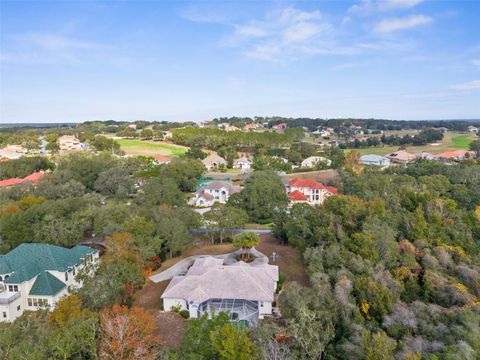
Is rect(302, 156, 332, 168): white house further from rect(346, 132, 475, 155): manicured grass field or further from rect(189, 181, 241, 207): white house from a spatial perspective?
rect(189, 181, 241, 207): white house

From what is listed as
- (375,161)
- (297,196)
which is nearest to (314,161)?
(375,161)

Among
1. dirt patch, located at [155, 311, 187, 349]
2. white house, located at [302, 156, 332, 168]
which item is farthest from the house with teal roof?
white house, located at [302, 156, 332, 168]

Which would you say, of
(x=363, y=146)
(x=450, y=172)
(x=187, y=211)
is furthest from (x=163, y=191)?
(x=363, y=146)

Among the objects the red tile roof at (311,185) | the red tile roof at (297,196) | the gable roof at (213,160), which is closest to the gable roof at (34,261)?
the red tile roof at (297,196)

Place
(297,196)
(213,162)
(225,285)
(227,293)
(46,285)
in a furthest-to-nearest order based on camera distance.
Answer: (213,162)
(297,196)
(46,285)
(225,285)
(227,293)

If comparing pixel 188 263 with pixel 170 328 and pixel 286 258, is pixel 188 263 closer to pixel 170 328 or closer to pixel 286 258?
pixel 286 258

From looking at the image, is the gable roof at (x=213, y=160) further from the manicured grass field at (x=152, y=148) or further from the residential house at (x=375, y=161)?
the residential house at (x=375, y=161)

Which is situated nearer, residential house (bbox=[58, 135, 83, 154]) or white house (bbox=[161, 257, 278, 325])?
white house (bbox=[161, 257, 278, 325])
